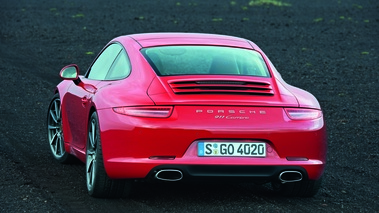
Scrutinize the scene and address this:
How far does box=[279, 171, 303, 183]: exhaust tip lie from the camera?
7.84 meters

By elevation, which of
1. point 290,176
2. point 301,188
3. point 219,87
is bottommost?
point 301,188

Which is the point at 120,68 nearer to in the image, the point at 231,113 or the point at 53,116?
the point at 231,113

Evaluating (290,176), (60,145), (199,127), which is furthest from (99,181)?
(60,145)

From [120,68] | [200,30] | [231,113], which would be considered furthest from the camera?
[200,30]

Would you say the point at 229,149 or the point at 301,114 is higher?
the point at 301,114

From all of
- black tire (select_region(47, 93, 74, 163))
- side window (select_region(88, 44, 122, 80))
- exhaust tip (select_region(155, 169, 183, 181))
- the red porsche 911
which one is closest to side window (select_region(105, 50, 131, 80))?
the red porsche 911

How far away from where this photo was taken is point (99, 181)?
8000 millimetres

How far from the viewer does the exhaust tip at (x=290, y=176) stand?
784 centimetres

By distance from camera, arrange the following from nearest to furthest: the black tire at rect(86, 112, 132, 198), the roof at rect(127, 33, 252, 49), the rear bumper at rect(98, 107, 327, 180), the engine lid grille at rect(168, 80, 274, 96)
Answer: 1. the rear bumper at rect(98, 107, 327, 180)
2. the engine lid grille at rect(168, 80, 274, 96)
3. the black tire at rect(86, 112, 132, 198)
4. the roof at rect(127, 33, 252, 49)

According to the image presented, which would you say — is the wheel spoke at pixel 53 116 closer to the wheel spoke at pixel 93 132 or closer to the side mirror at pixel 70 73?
the side mirror at pixel 70 73

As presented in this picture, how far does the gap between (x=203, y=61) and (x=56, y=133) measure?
2.49m

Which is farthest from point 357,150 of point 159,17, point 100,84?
point 159,17

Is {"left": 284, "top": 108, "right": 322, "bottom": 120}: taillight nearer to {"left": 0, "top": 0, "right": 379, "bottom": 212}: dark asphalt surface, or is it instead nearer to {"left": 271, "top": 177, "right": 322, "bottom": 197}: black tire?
{"left": 271, "top": 177, "right": 322, "bottom": 197}: black tire

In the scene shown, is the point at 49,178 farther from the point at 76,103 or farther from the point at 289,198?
the point at 289,198
